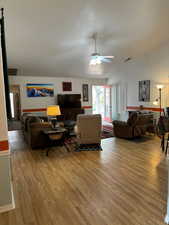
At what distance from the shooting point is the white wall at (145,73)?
6273 millimetres

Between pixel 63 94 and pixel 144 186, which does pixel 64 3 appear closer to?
pixel 144 186

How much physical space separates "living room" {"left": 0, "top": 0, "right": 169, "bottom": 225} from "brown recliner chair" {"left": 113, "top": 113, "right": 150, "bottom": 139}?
0.11 ft

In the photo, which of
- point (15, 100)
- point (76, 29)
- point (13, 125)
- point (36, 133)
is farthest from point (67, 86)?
point (36, 133)

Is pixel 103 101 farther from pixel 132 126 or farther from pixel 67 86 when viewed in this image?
pixel 132 126

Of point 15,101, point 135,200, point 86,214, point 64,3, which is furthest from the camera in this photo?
point 15,101

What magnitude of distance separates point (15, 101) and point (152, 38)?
255 inches

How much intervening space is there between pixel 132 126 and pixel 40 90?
4.94 metres

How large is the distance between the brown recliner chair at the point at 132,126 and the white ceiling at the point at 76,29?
2688mm

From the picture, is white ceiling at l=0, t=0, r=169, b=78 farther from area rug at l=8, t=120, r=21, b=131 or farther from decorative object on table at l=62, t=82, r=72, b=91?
area rug at l=8, t=120, r=21, b=131

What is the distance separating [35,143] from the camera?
4.57 meters

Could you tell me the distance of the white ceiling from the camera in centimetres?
353

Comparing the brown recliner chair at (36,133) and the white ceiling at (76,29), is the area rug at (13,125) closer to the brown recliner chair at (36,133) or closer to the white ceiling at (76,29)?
the white ceiling at (76,29)

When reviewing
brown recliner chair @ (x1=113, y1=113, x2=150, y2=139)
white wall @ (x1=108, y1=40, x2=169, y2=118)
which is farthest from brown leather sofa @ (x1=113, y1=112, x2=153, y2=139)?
white wall @ (x1=108, y1=40, x2=169, y2=118)

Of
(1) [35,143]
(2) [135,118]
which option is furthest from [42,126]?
(2) [135,118]
